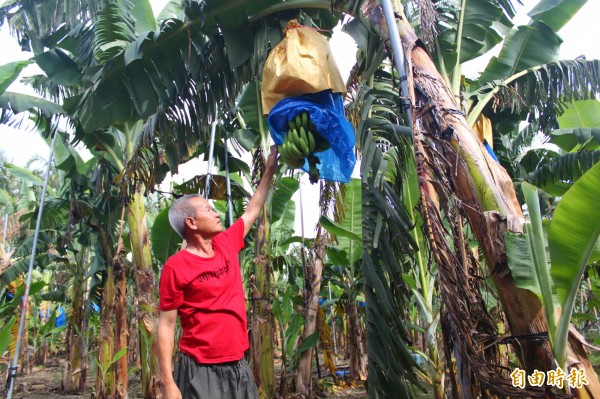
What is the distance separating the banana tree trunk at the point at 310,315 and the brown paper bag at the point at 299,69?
4.44 m

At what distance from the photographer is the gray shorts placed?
2.37m

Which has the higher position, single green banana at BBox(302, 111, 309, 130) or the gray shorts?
single green banana at BBox(302, 111, 309, 130)

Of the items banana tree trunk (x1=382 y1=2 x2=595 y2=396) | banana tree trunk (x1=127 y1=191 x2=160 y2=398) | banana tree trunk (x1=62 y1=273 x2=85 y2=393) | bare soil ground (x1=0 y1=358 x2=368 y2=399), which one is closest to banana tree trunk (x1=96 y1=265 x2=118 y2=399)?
bare soil ground (x1=0 y1=358 x2=368 y2=399)

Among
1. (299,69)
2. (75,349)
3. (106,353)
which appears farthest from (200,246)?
(75,349)

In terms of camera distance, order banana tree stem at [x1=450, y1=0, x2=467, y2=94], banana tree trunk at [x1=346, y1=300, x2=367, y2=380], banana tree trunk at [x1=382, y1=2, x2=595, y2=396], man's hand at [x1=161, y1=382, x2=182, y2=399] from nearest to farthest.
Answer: man's hand at [x1=161, y1=382, x2=182, y2=399]
banana tree trunk at [x1=382, y1=2, x2=595, y2=396]
banana tree stem at [x1=450, y1=0, x2=467, y2=94]
banana tree trunk at [x1=346, y1=300, x2=367, y2=380]

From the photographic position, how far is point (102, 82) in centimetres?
407

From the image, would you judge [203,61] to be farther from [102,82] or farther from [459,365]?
[459,365]

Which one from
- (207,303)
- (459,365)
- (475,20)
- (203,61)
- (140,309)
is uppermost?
(475,20)

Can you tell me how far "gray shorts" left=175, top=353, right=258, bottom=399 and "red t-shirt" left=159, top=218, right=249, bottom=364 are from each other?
4cm

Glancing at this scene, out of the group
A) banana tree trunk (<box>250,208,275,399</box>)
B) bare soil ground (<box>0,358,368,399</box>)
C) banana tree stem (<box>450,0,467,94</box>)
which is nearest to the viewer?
banana tree stem (<box>450,0,467,94</box>)

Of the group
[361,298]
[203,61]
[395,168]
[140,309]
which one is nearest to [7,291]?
[140,309]

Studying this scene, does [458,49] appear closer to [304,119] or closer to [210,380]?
[304,119]

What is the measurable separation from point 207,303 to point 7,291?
27.9 feet

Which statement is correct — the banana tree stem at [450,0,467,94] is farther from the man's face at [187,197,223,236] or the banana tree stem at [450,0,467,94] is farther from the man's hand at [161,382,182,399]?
the man's hand at [161,382,182,399]
